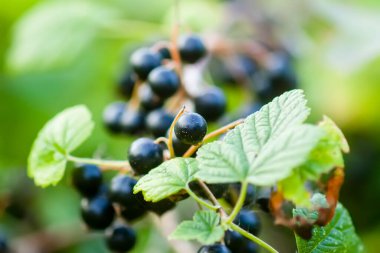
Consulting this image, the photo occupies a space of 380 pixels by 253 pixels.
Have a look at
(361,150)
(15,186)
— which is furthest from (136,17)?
(361,150)

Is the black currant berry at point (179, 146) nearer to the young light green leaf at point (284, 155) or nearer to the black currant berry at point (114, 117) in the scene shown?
the young light green leaf at point (284, 155)

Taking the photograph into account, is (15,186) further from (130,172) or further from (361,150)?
(361,150)

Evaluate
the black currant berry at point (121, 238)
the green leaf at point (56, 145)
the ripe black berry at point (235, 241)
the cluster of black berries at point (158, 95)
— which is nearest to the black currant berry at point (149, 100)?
the cluster of black berries at point (158, 95)

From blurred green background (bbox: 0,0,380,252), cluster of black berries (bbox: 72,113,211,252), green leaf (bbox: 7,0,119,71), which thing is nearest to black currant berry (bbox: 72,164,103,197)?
cluster of black berries (bbox: 72,113,211,252)

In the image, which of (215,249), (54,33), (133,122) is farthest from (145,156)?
(54,33)

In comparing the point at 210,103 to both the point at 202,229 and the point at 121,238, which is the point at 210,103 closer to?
the point at 121,238

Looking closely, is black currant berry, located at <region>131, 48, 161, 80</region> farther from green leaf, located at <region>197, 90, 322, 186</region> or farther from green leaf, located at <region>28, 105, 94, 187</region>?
green leaf, located at <region>197, 90, 322, 186</region>
